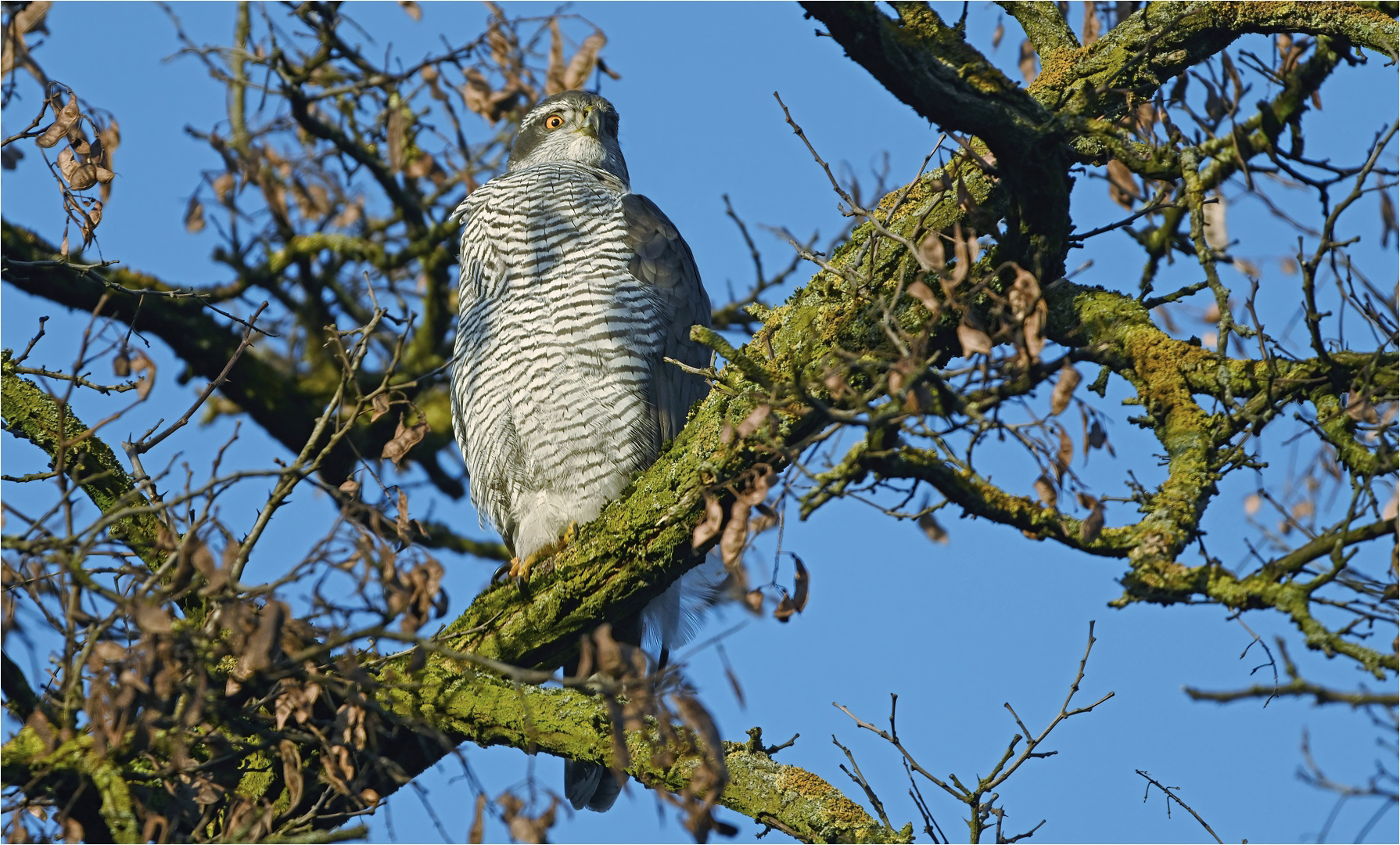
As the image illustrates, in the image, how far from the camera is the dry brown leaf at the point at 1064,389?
2.37 m

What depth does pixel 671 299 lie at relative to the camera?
5.02m

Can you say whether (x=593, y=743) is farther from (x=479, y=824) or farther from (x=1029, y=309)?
(x=1029, y=309)

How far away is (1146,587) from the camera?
8.59ft

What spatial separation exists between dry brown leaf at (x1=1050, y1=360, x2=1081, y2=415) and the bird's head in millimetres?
4253

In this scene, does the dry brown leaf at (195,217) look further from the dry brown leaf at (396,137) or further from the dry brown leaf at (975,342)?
the dry brown leaf at (975,342)

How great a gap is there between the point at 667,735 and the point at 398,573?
28.7 inches

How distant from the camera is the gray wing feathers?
4.87 metres

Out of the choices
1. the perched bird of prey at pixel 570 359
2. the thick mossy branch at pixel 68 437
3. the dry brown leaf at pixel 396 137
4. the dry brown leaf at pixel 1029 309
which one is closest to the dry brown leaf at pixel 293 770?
the thick mossy branch at pixel 68 437

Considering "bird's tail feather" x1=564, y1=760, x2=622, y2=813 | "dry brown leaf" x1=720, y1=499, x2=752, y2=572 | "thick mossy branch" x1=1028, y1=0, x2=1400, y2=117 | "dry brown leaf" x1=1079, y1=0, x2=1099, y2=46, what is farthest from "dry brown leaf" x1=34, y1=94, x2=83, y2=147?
"dry brown leaf" x1=1079, y1=0, x2=1099, y2=46

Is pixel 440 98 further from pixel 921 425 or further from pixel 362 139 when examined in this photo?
pixel 921 425

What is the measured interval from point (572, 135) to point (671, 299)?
184 cm

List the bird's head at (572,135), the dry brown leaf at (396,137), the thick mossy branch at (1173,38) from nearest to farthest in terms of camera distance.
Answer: the thick mossy branch at (1173,38), the dry brown leaf at (396,137), the bird's head at (572,135)

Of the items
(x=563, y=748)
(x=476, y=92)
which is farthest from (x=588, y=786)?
(x=476, y=92)

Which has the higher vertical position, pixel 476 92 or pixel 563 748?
pixel 476 92
